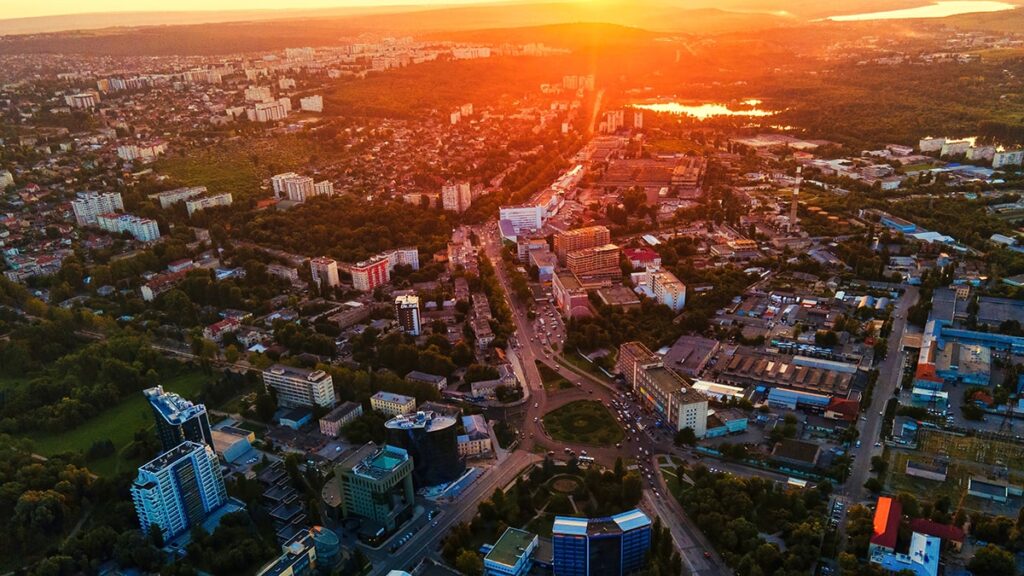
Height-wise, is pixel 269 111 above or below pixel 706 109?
above

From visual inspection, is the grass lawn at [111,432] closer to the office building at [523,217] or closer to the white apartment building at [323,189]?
the office building at [523,217]

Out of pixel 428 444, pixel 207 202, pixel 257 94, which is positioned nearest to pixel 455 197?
pixel 207 202

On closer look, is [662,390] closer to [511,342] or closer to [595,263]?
[511,342]

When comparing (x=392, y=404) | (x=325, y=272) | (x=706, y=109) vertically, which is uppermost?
(x=325, y=272)

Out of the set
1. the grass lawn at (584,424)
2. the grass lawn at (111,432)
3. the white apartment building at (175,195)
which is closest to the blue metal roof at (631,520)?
the grass lawn at (584,424)

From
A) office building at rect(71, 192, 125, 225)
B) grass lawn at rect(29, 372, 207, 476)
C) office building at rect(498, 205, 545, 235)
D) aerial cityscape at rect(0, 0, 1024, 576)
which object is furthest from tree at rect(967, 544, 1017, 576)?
office building at rect(71, 192, 125, 225)

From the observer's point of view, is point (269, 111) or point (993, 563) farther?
point (269, 111)
